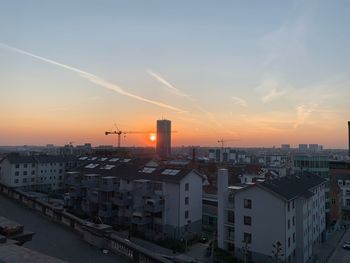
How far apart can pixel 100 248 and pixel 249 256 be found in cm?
2870

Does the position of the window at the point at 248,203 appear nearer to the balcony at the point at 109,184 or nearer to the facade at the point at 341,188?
the balcony at the point at 109,184

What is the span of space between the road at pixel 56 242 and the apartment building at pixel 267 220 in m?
24.8

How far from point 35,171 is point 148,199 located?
2085 inches

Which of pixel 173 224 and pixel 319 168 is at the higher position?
pixel 319 168

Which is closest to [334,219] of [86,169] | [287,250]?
[287,250]

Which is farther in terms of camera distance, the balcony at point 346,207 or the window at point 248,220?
the balcony at point 346,207

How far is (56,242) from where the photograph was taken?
643 inches

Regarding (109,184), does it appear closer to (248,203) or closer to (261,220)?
(248,203)

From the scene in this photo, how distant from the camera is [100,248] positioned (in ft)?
50.4

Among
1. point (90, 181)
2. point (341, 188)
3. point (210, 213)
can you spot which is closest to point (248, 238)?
point (210, 213)

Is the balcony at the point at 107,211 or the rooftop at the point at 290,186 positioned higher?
the rooftop at the point at 290,186

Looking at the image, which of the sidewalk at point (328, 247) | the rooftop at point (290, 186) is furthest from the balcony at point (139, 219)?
the sidewalk at point (328, 247)

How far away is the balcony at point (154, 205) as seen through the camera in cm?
4747

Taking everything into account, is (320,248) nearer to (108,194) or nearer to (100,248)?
(108,194)
